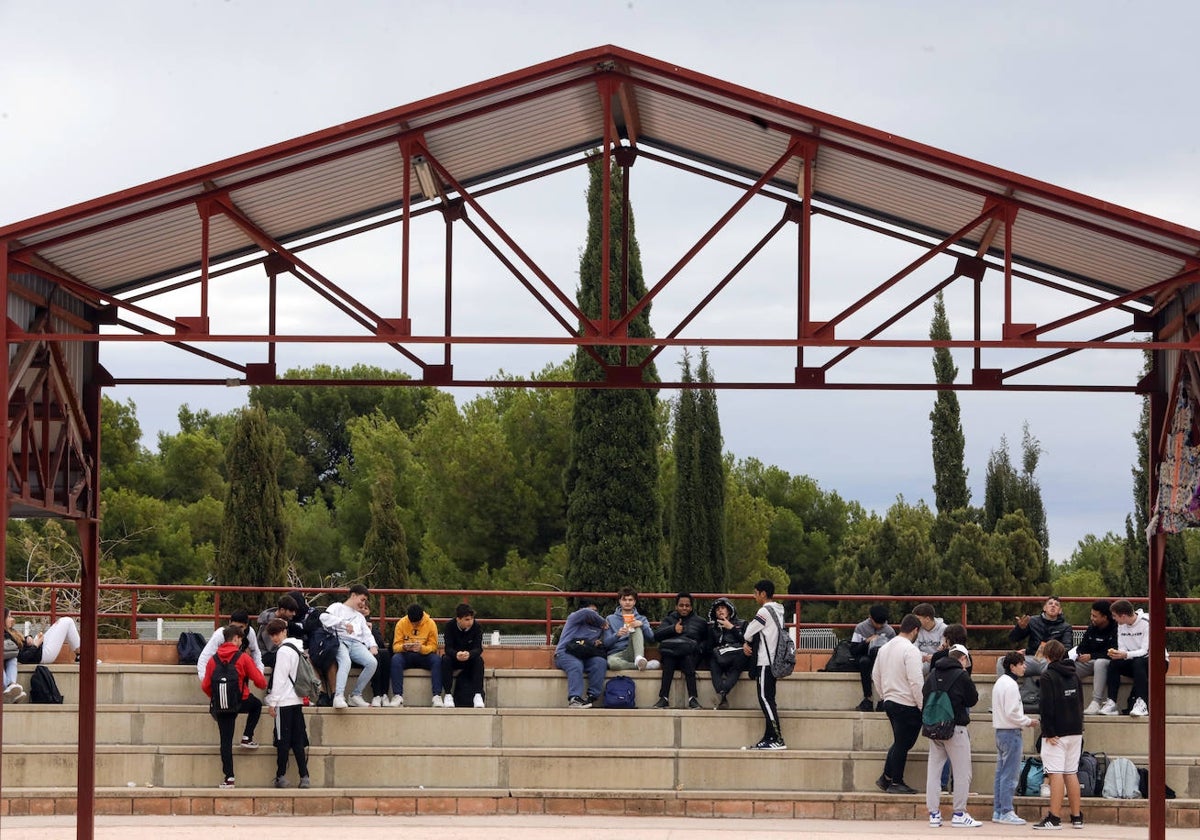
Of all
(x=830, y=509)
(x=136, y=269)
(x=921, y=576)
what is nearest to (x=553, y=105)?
(x=136, y=269)

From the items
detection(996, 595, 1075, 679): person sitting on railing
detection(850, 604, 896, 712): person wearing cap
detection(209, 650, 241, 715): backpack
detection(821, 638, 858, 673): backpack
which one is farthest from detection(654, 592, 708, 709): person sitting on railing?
detection(209, 650, 241, 715): backpack

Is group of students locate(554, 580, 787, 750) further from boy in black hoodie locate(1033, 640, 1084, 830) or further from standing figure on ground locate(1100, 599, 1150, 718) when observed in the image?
standing figure on ground locate(1100, 599, 1150, 718)

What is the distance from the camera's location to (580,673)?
19.9 meters

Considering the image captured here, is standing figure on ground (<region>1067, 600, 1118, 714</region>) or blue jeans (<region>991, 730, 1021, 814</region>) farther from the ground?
standing figure on ground (<region>1067, 600, 1118, 714</region>)

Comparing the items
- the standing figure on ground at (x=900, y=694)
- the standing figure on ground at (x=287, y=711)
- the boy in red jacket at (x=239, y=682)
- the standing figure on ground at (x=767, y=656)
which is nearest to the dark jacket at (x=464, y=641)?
the standing figure on ground at (x=287, y=711)

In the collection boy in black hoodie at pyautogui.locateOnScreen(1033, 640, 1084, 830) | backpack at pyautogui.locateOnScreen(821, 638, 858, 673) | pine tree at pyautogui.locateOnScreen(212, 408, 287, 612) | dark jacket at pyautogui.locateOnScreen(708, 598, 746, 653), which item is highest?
pine tree at pyautogui.locateOnScreen(212, 408, 287, 612)

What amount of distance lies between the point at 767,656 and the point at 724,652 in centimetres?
58

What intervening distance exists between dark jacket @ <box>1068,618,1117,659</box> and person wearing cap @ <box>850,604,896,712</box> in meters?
2.12

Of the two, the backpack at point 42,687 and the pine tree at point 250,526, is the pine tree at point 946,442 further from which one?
the backpack at point 42,687

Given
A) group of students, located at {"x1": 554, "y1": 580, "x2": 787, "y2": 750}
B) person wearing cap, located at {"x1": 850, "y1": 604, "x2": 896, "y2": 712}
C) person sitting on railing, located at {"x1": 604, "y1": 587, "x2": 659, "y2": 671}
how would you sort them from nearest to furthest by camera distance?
1. group of students, located at {"x1": 554, "y1": 580, "x2": 787, "y2": 750}
2. person wearing cap, located at {"x1": 850, "y1": 604, "x2": 896, "y2": 712}
3. person sitting on railing, located at {"x1": 604, "y1": 587, "x2": 659, "y2": 671}

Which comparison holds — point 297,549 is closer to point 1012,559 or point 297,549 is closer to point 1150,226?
point 1012,559

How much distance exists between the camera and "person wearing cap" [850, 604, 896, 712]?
19.7m

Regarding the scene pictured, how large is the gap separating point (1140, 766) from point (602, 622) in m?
6.00

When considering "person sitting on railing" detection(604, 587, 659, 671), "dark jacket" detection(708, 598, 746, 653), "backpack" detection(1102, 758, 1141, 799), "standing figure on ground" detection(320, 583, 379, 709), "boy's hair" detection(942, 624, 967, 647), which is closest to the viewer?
"boy's hair" detection(942, 624, 967, 647)
